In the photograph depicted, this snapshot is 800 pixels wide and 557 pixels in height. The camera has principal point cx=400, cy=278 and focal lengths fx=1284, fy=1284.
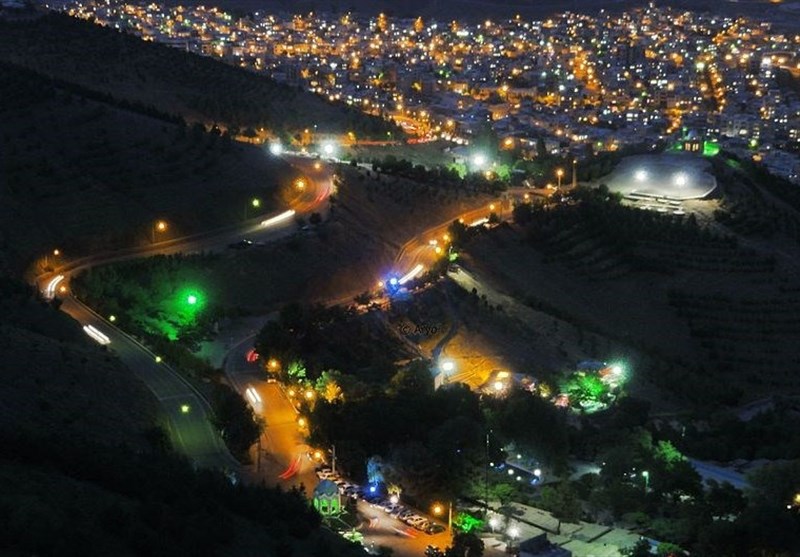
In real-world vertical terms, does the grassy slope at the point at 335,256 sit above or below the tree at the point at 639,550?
above

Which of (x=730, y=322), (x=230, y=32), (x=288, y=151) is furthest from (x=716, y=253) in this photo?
(x=230, y=32)

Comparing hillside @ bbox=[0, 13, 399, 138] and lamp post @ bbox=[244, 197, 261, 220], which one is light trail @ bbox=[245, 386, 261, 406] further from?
hillside @ bbox=[0, 13, 399, 138]

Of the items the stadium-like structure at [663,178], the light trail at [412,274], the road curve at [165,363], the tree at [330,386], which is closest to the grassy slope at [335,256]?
the light trail at [412,274]

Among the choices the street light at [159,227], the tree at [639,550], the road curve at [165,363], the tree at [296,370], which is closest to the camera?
the tree at [639,550]

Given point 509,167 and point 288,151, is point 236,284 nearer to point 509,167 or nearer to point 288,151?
point 288,151

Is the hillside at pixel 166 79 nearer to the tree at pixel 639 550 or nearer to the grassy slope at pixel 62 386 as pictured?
the grassy slope at pixel 62 386

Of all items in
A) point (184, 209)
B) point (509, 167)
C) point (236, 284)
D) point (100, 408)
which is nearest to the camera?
point (100, 408)
